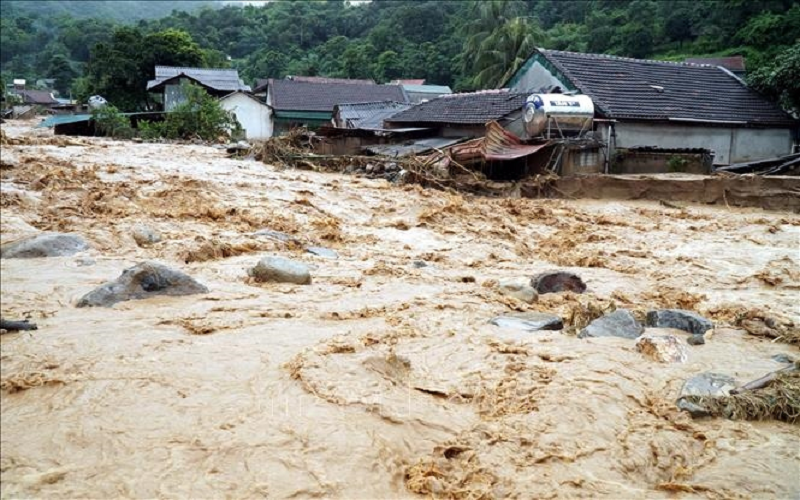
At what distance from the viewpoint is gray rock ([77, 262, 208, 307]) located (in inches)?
131

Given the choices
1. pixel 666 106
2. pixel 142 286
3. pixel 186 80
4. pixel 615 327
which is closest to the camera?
pixel 142 286

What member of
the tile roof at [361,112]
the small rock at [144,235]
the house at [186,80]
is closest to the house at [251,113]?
the house at [186,80]

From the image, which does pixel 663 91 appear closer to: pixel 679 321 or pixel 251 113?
pixel 679 321

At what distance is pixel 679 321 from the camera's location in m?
5.18

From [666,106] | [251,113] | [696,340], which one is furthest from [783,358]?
[251,113]

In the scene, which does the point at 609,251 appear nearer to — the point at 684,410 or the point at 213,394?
the point at 684,410

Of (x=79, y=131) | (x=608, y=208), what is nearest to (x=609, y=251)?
(x=608, y=208)

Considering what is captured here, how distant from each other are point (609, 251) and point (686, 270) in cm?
120

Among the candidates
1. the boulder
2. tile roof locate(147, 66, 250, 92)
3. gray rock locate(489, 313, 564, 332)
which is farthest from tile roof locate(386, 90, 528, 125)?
tile roof locate(147, 66, 250, 92)

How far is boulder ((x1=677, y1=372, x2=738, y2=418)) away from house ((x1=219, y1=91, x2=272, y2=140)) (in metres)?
25.3

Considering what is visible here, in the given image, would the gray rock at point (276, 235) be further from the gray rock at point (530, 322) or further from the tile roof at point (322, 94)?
the tile roof at point (322, 94)

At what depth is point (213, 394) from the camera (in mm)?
2770

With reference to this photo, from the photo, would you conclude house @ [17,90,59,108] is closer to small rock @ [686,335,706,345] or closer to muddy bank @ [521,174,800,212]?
muddy bank @ [521,174,800,212]

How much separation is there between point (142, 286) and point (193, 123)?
736 inches
